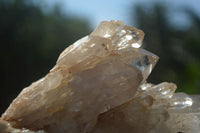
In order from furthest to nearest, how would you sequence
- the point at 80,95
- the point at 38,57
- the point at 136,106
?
1. the point at 38,57
2. the point at 136,106
3. the point at 80,95

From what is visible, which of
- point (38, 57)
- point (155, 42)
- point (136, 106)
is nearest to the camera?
point (136, 106)

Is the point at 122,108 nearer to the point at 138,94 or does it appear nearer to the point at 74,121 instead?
the point at 138,94

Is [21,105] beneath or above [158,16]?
above

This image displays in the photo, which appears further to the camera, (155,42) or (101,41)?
(155,42)

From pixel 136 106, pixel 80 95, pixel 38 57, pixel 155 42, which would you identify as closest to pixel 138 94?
pixel 136 106

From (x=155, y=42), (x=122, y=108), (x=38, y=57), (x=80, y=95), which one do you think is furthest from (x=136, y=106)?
(x=155, y=42)

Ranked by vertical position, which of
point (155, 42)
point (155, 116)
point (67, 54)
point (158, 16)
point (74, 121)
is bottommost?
point (155, 42)
